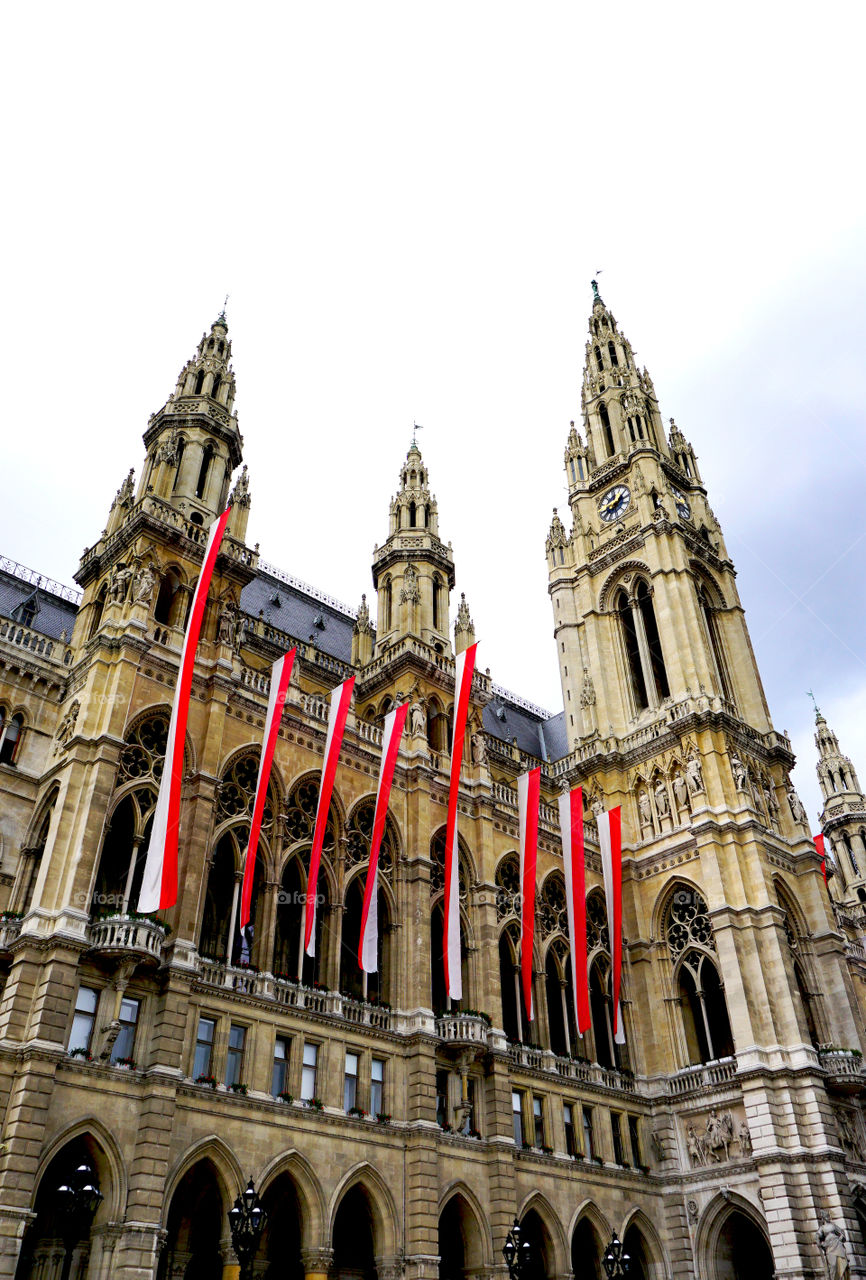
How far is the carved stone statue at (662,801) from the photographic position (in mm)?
48719

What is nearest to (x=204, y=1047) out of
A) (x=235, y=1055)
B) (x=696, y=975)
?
(x=235, y=1055)

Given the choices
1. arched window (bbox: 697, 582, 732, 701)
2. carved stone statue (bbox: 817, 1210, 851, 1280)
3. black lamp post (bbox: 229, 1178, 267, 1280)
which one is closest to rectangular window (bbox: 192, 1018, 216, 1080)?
black lamp post (bbox: 229, 1178, 267, 1280)

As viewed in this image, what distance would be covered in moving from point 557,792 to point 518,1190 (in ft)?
73.9

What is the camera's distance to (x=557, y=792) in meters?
53.8

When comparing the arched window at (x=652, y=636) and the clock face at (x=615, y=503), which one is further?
the clock face at (x=615, y=503)

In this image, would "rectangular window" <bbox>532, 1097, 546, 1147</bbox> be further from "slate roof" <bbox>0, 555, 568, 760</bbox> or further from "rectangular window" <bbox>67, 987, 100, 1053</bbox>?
"slate roof" <bbox>0, 555, 568, 760</bbox>

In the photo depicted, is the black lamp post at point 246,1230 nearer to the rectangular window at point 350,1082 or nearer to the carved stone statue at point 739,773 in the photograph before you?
the rectangular window at point 350,1082

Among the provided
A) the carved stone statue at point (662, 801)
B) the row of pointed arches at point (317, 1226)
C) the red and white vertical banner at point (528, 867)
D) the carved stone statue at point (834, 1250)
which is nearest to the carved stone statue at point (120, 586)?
the row of pointed arches at point (317, 1226)

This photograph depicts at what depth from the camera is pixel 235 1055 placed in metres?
29.1

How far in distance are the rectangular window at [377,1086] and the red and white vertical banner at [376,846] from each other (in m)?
3.09

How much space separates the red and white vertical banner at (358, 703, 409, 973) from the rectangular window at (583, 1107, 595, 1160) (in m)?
A: 11.9

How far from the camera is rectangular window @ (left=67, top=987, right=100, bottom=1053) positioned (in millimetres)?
26156

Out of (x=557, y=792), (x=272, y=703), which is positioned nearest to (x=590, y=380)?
(x=557, y=792)

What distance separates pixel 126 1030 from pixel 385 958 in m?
11.0
